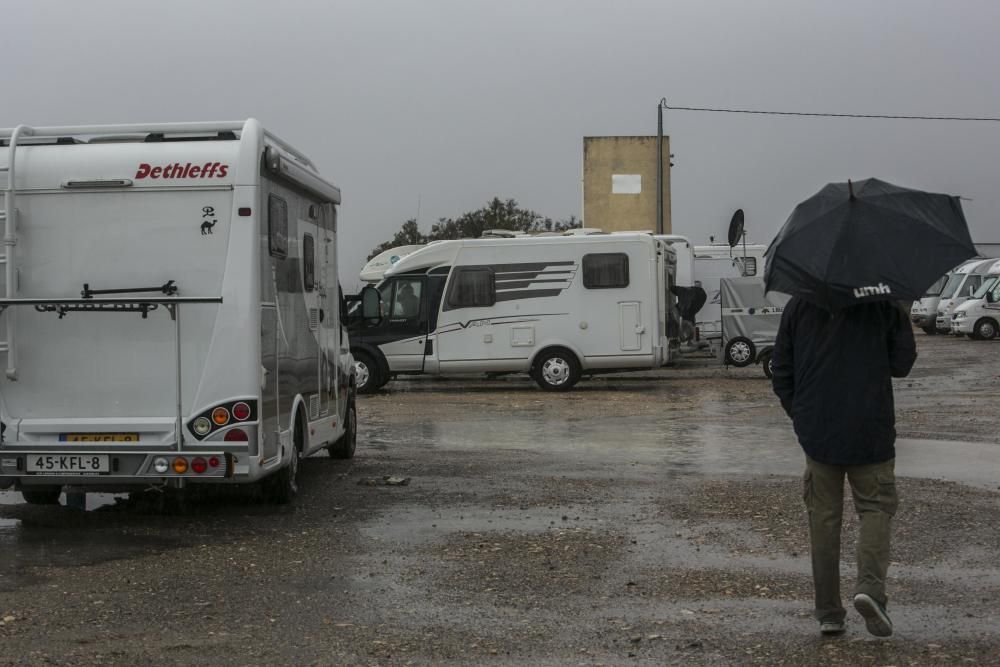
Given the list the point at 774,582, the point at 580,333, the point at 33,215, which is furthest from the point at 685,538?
the point at 580,333

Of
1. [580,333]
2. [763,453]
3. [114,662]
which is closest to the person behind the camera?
[114,662]

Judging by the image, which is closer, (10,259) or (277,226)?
(10,259)

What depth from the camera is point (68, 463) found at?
8672 millimetres

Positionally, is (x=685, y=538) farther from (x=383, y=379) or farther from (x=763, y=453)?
(x=383, y=379)

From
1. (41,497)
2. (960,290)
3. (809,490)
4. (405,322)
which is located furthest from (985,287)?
(809,490)

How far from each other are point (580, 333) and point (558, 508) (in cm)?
1240

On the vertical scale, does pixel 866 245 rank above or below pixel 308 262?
below

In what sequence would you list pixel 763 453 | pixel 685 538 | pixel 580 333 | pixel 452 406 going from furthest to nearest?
pixel 580 333, pixel 452 406, pixel 763 453, pixel 685 538

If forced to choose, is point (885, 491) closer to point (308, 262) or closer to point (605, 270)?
point (308, 262)

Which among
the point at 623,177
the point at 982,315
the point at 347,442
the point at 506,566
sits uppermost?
the point at 623,177

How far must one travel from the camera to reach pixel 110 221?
29.0 feet

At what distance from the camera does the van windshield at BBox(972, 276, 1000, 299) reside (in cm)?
3678

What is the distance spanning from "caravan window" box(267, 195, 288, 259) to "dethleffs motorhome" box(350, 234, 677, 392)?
12.0 meters

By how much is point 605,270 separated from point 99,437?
1404cm
